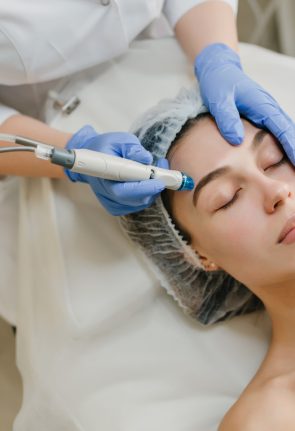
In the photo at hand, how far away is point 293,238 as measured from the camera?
108 centimetres

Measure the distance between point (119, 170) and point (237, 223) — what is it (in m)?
0.25

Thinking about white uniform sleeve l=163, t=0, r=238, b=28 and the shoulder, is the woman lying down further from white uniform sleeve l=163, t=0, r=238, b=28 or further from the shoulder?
white uniform sleeve l=163, t=0, r=238, b=28

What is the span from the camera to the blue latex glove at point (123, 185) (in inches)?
44.5

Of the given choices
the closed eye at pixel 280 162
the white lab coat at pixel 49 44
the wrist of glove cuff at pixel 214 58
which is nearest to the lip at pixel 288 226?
the closed eye at pixel 280 162

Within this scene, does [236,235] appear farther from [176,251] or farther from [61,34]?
[61,34]

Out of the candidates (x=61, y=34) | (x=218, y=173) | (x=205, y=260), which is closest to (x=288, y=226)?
(x=218, y=173)

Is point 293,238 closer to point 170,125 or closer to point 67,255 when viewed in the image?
point 170,125

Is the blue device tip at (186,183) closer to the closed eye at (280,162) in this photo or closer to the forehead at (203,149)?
the forehead at (203,149)

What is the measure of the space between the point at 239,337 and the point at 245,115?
54cm

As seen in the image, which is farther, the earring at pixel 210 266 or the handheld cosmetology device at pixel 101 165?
the earring at pixel 210 266

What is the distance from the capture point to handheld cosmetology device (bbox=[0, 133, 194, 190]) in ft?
3.17

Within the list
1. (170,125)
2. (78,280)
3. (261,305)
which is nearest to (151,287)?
(78,280)

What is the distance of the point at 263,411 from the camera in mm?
1147

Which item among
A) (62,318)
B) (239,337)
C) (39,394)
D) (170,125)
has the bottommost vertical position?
(239,337)
